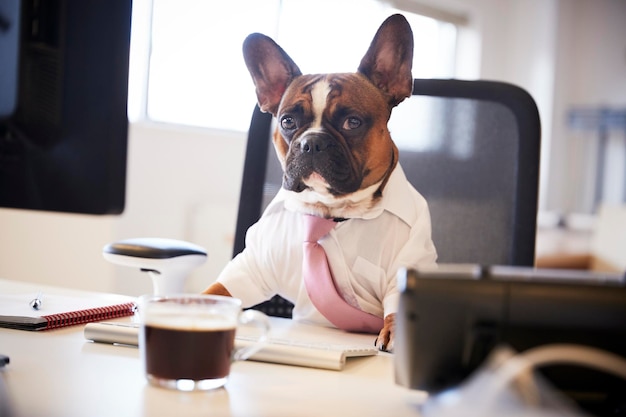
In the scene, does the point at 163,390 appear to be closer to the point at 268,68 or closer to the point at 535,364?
the point at 535,364

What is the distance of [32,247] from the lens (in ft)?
7.83

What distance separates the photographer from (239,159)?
3.54 m

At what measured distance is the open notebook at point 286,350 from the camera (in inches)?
29.2

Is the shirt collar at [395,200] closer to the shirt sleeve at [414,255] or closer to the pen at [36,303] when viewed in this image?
the shirt sleeve at [414,255]

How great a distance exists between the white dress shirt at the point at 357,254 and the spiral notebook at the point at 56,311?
6.1 inches

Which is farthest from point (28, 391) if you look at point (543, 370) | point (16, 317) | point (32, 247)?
point (32, 247)

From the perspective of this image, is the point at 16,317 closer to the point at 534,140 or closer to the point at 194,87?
the point at 534,140

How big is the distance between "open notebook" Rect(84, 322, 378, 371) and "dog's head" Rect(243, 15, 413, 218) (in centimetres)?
24

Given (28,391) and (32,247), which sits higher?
(28,391)

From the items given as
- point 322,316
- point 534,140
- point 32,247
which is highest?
point 534,140

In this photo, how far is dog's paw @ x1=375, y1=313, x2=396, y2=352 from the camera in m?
0.87

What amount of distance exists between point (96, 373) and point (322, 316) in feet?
1.29

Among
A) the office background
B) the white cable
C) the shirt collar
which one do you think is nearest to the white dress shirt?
the shirt collar

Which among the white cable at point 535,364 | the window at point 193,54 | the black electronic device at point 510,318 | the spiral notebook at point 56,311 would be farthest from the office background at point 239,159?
the white cable at point 535,364
